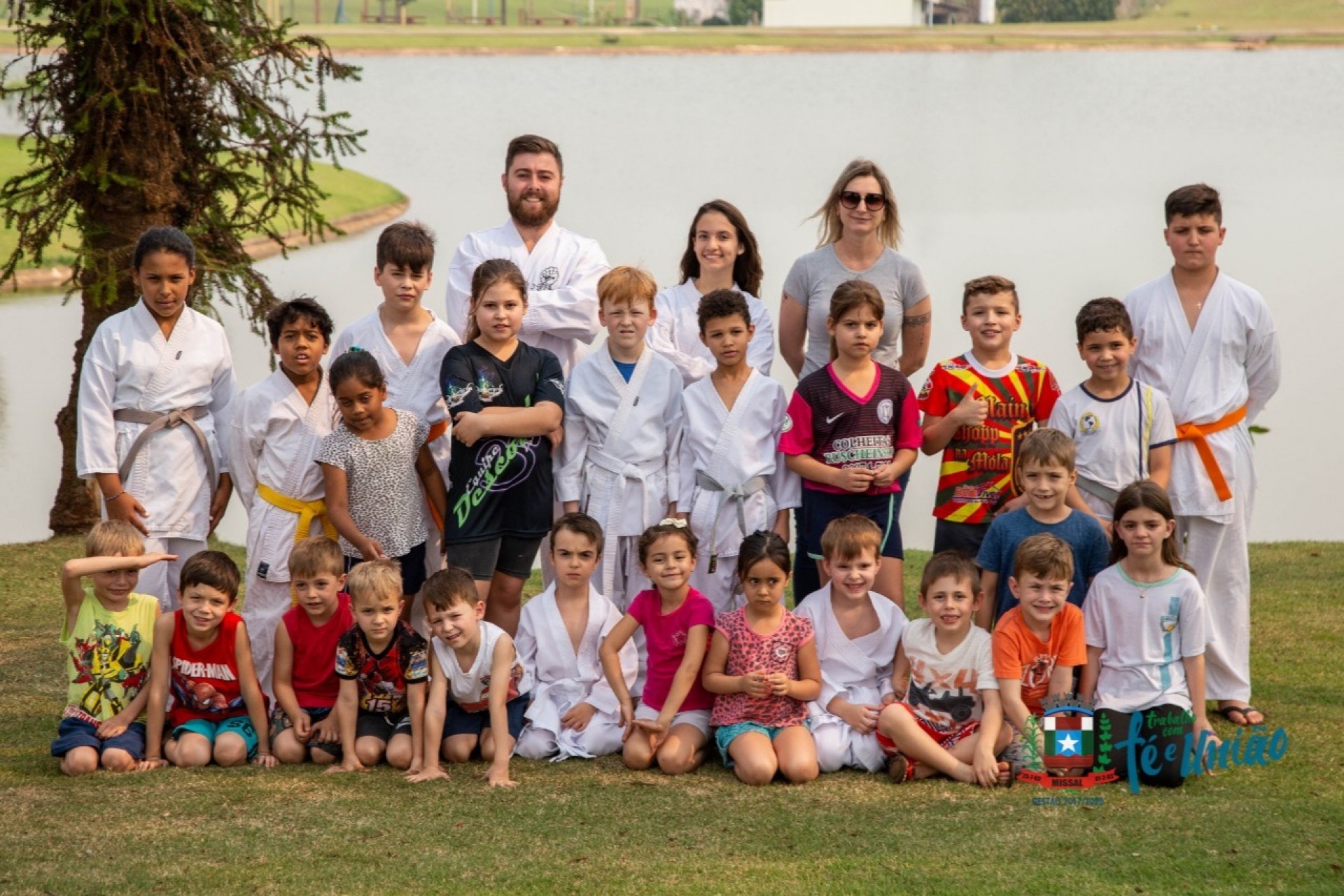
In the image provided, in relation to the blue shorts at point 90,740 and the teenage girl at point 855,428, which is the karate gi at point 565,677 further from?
the blue shorts at point 90,740

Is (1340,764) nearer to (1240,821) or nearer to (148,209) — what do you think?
(1240,821)

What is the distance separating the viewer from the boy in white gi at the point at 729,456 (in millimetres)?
5207

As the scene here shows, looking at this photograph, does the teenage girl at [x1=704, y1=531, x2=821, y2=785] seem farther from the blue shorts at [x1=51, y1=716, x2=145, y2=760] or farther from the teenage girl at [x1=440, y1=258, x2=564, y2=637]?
the blue shorts at [x1=51, y1=716, x2=145, y2=760]

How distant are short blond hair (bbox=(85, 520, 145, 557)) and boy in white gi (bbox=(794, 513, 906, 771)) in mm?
2230

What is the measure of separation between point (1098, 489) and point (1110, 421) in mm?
244

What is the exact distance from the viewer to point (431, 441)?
536 cm

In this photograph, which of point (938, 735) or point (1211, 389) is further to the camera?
point (1211, 389)

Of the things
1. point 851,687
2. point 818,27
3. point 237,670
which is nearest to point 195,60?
point 237,670

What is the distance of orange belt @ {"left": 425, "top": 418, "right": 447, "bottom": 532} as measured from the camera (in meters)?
5.26

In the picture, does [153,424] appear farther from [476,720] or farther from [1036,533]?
[1036,533]

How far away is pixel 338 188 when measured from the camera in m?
27.7

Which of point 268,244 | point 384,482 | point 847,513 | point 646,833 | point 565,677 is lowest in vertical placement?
point 646,833

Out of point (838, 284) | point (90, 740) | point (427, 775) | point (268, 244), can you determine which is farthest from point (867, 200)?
point (268, 244)

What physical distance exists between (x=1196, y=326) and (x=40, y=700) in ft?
15.0
